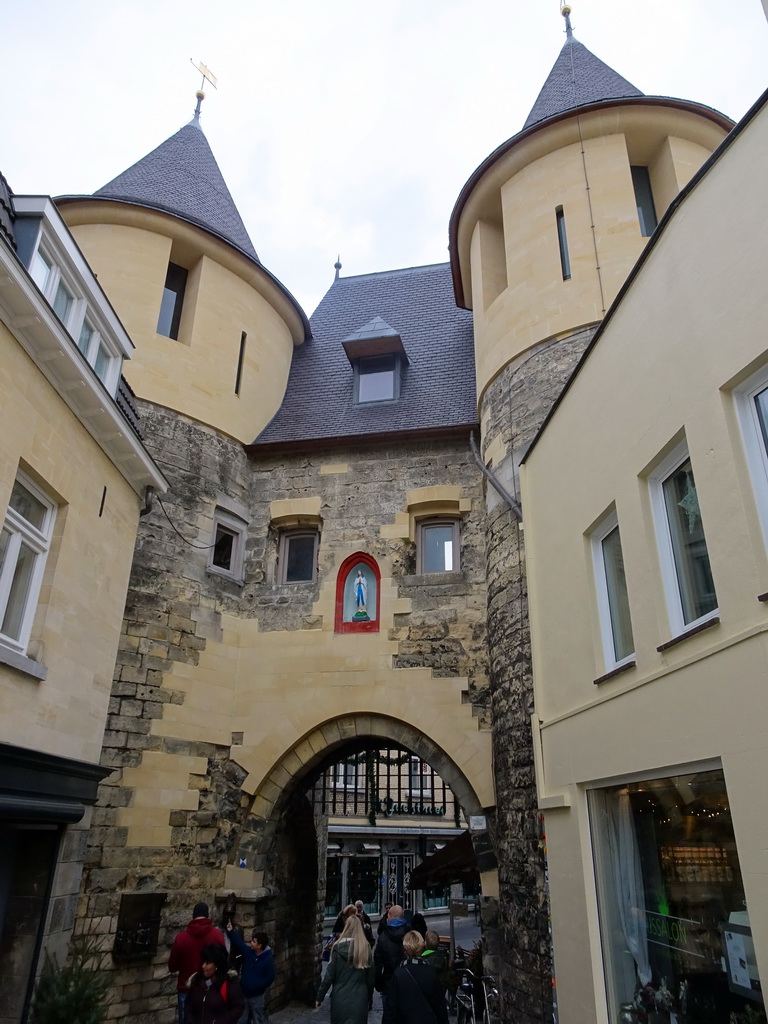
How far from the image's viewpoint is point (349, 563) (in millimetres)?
9992

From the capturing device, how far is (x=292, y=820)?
10.4 metres

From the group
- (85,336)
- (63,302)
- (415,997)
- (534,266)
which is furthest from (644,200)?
(415,997)

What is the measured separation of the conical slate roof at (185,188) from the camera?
36.4 ft

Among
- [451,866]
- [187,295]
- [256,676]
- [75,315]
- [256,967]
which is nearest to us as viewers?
[256,967]

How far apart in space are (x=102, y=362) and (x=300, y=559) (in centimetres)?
412

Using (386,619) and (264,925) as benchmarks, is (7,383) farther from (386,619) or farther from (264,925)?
(264,925)

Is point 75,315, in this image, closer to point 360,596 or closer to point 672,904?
point 360,596

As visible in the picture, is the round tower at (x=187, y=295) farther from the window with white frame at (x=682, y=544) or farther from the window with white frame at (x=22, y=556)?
the window with white frame at (x=682, y=544)

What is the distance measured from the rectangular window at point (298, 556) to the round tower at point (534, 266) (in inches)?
111

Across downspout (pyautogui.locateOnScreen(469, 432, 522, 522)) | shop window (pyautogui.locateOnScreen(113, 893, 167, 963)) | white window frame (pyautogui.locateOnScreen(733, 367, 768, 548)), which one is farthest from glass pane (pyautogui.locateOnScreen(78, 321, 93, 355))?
white window frame (pyautogui.locateOnScreen(733, 367, 768, 548))

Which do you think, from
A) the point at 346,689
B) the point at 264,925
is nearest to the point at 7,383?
the point at 346,689

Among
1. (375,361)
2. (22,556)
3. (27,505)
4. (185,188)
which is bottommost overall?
(22,556)

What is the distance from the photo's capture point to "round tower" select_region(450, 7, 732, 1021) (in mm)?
7566

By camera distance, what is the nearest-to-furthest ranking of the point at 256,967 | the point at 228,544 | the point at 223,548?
the point at 256,967
the point at 223,548
the point at 228,544
